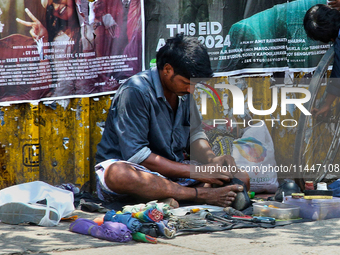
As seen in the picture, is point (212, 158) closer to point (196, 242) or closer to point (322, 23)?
point (196, 242)

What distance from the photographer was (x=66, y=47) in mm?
4289

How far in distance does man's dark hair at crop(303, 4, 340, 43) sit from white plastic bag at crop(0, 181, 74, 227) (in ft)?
8.71

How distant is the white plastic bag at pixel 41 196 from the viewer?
3.08 m

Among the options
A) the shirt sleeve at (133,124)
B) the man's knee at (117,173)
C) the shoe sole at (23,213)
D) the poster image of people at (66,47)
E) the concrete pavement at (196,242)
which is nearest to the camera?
the concrete pavement at (196,242)

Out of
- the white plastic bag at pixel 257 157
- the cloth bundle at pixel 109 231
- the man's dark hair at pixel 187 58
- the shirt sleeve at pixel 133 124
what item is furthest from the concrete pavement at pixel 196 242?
the white plastic bag at pixel 257 157

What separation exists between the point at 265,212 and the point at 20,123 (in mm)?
2333

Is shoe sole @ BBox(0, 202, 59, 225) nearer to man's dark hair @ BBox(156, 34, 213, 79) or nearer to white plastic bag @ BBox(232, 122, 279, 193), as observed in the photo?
man's dark hair @ BBox(156, 34, 213, 79)

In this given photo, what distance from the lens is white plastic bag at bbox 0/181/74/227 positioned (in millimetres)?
3078

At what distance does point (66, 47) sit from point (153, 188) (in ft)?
5.64

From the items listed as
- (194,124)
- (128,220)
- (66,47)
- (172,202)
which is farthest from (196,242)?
(66,47)

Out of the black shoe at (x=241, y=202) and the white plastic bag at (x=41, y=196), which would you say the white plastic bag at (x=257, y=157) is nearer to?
the black shoe at (x=241, y=202)

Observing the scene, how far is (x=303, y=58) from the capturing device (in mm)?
4477

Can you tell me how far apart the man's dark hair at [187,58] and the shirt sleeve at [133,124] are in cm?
32

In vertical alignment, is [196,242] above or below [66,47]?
below
